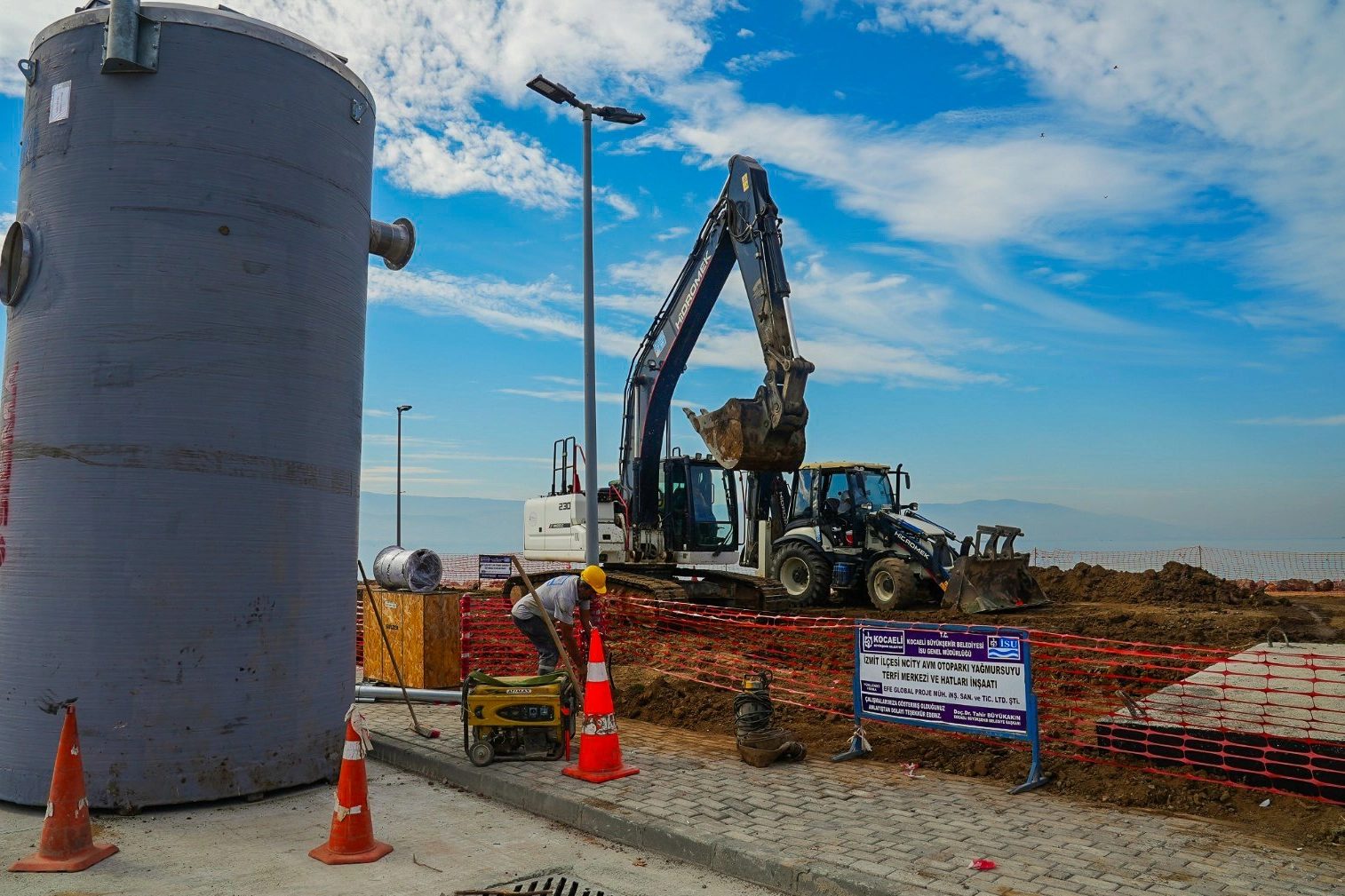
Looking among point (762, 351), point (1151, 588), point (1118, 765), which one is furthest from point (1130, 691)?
point (1151, 588)

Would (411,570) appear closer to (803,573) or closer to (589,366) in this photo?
(589,366)

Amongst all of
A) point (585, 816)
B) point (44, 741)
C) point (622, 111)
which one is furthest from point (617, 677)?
point (622, 111)

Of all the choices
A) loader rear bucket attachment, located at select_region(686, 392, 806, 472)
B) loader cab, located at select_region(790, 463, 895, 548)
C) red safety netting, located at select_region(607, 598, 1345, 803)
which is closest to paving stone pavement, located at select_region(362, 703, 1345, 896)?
red safety netting, located at select_region(607, 598, 1345, 803)

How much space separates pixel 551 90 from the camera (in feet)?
49.9

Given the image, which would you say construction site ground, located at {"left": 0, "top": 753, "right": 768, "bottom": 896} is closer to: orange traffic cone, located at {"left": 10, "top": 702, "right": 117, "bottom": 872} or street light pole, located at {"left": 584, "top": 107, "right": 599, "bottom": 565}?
orange traffic cone, located at {"left": 10, "top": 702, "right": 117, "bottom": 872}

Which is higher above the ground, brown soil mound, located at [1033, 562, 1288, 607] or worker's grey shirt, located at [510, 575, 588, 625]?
worker's grey shirt, located at [510, 575, 588, 625]

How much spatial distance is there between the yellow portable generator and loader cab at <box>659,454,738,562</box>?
31.7 feet

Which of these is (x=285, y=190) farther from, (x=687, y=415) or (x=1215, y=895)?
(x=687, y=415)

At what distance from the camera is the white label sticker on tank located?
6773 mm

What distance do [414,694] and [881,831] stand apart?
638cm

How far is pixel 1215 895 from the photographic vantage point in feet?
15.1

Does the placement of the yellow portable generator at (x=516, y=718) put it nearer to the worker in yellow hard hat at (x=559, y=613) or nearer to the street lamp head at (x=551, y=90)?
the worker in yellow hard hat at (x=559, y=613)

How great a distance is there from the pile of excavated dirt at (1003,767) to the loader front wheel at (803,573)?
29.5 ft

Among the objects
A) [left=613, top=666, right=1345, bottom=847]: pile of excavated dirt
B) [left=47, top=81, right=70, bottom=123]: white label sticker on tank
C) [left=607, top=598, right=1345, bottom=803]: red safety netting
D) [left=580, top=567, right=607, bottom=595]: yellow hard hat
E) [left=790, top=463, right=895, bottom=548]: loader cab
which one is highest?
[left=47, top=81, right=70, bottom=123]: white label sticker on tank
